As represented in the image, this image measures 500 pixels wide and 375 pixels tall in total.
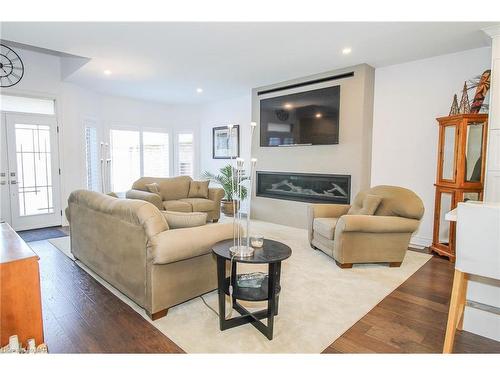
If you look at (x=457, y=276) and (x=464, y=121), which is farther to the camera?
(x=464, y=121)

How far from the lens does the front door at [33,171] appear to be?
16.3ft

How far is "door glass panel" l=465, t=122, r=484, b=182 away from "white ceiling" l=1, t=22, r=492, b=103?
3.53ft

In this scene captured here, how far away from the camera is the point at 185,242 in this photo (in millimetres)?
2281

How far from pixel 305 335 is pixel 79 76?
544cm

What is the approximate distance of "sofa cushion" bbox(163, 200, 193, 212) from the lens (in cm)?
535

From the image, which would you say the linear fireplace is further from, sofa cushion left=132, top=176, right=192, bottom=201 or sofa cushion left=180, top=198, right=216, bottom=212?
sofa cushion left=132, top=176, right=192, bottom=201

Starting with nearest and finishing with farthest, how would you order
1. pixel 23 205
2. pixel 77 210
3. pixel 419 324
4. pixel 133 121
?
pixel 419 324 → pixel 77 210 → pixel 23 205 → pixel 133 121

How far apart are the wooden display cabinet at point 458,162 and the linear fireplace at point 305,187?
129 centimetres

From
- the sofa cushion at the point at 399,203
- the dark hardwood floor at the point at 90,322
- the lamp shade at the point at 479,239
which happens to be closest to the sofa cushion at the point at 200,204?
the dark hardwood floor at the point at 90,322

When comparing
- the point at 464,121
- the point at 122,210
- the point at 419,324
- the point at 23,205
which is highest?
the point at 464,121

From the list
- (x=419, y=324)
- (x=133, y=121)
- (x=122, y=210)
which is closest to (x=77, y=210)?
(x=122, y=210)

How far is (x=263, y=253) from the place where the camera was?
7.23ft

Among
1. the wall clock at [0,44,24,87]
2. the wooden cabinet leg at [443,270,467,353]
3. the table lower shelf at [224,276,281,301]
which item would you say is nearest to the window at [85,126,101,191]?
the wall clock at [0,44,24,87]

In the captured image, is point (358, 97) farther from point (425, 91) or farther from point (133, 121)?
point (133, 121)
